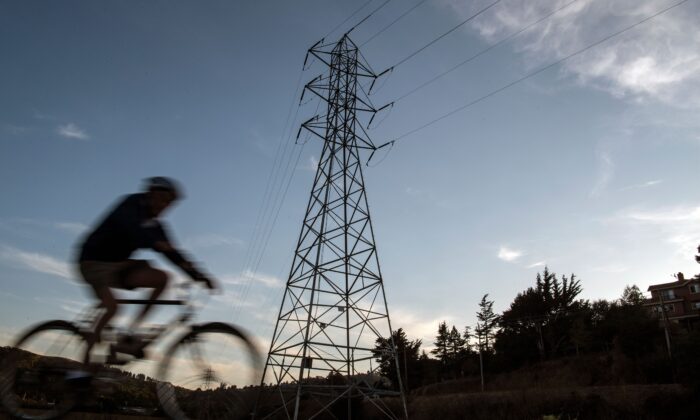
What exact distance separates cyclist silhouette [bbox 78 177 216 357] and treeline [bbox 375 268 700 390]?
95.1 feet

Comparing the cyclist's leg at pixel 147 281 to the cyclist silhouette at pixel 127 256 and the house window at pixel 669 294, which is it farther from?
the house window at pixel 669 294

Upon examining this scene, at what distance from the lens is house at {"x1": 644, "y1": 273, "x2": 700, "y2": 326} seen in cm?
6469

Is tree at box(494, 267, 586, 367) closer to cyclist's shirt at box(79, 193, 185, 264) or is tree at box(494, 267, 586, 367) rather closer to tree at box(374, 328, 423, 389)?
tree at box(374, 328, 423, 389)

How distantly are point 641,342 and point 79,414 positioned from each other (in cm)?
4880

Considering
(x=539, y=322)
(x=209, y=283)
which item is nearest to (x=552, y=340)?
(x=539, y=322)

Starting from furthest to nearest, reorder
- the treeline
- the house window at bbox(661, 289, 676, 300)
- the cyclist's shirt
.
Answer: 1. the house window at bbox(661, 289, 676, 300)
2. the treeline
3. the cyclist's shirt

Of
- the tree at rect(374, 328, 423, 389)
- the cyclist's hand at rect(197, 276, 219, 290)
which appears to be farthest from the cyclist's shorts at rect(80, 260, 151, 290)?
the tree at rect(374, 328, 423, 389)

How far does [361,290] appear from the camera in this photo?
16.4m

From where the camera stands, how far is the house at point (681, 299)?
6469 centimetres

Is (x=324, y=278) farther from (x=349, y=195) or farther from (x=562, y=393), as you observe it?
(x=562, y=393)

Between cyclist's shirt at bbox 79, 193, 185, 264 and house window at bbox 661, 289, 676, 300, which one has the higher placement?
house window at bbox 661, 289, 676, 300

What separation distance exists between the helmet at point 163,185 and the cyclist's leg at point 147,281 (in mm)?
738

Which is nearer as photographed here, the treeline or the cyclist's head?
the cyclist's head

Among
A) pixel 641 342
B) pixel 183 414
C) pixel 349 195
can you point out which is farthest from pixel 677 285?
pixel 183 414
